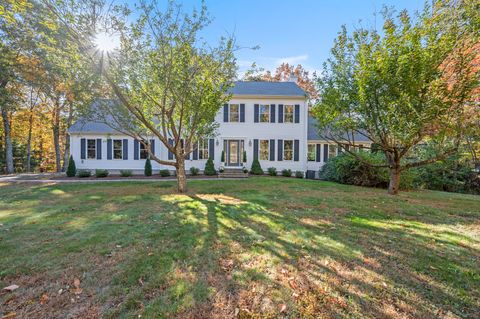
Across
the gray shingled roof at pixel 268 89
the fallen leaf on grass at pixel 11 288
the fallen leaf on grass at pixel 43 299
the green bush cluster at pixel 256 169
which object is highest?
the gray shingled roof at pixel 268 89

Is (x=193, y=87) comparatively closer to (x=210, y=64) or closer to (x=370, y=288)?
(x=210, y=64)

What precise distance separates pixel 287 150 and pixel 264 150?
162 cm

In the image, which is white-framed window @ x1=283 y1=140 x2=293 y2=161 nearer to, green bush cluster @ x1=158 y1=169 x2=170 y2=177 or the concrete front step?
the concrete front step

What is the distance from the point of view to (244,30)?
732 cm

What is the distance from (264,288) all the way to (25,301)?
244cm

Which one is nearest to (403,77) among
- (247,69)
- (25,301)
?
(247,69)

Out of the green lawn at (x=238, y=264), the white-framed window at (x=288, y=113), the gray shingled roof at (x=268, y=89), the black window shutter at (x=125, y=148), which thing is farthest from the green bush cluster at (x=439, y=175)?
the black window shutter at (x=125, y=148)

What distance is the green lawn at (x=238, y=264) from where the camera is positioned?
2096mm

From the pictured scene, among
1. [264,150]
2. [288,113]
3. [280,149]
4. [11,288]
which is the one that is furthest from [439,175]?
[11,288]

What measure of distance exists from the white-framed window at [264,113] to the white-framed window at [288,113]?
1.12 meters

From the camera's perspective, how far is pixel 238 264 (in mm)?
2861

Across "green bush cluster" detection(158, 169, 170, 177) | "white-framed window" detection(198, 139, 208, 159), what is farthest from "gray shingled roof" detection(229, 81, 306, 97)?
"green bush cluster" detection(158, 169, 170, 177)

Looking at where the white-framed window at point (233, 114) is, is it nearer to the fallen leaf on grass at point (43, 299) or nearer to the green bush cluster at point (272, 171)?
the green bush cluster at point (272, 171)

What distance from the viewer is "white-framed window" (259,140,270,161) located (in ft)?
49.6
